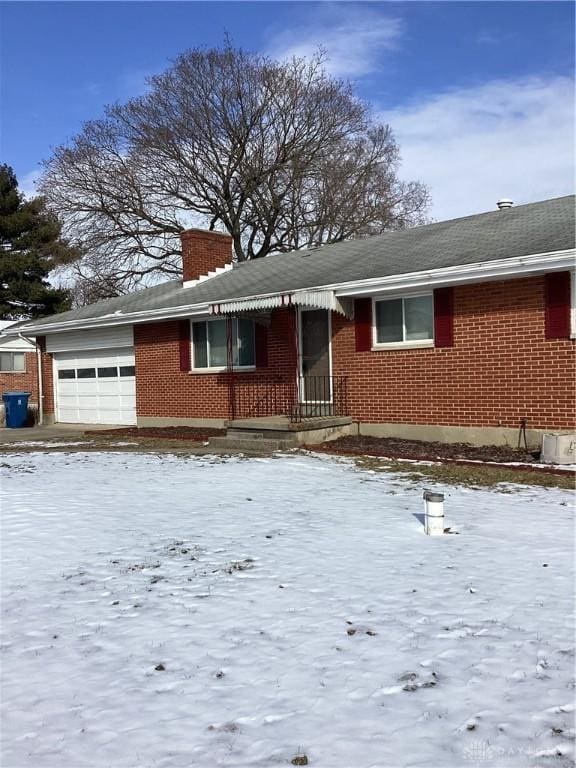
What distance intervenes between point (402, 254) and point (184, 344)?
5541 mm

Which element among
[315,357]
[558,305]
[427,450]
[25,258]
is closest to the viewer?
[558,305]

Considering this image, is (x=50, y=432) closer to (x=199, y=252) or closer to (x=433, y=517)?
(x=199, y=252)

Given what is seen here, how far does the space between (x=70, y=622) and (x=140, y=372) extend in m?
13.3

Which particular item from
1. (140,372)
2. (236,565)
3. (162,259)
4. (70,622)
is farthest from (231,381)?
(162,259)

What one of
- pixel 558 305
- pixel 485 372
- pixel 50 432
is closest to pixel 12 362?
pixel 50 432

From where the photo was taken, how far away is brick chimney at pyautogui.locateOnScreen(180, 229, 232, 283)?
1797 centimetres

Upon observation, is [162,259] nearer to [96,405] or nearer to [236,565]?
[96,405]

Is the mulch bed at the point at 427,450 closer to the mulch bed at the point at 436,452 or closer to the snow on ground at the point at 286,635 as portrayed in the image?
the mulch bed at the point at 436,452

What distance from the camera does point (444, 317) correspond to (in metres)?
11.4

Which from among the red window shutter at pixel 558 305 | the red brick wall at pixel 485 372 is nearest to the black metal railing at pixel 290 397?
the red brick wall at pixel 485 372

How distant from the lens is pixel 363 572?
4.84m

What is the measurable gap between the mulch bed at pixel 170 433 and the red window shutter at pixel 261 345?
166cm

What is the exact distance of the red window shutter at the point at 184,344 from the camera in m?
15.6

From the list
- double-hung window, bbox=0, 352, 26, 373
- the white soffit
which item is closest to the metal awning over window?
the white soffit
